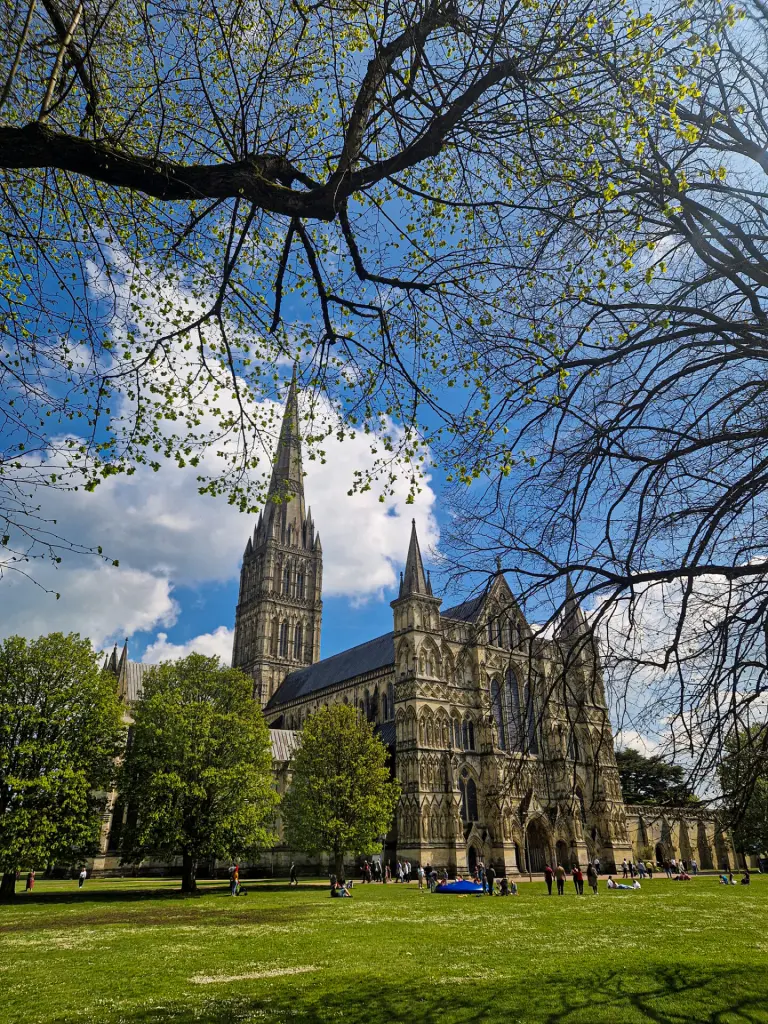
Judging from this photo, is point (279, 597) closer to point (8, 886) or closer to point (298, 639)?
point (298, 639)

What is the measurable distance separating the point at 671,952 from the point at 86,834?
74.1 ft

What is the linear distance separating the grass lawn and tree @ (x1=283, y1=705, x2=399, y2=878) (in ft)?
43.5

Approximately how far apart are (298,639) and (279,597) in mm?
5334

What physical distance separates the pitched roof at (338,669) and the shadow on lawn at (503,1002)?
40.5 m

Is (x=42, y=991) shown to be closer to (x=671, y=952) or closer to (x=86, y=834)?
(x=671, y=952)

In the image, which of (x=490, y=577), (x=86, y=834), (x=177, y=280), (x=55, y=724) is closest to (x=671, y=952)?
(x=490, y=577)

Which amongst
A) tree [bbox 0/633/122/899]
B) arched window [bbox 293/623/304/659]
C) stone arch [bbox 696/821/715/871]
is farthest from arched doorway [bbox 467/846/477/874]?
arched window [bbox 293/623/304/659]

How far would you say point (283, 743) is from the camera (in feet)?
171

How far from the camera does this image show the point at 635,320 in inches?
301

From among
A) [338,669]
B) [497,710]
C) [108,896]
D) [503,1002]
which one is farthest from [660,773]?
[338,669]

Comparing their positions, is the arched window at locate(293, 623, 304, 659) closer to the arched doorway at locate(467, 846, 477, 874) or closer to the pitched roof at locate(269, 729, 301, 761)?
the pitched roof at locate(269, 729, 301, 761)

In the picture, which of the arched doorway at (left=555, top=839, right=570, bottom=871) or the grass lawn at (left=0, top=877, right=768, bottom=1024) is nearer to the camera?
the grass lawn at (left=0, top=877, right=768, bottom=1024)

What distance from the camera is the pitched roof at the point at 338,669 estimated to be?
5494 cm

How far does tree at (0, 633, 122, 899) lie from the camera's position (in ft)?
82.8
